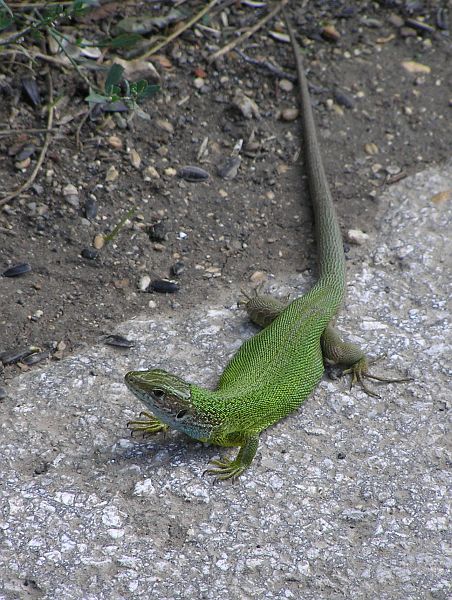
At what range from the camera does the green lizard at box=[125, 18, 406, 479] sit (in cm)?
421

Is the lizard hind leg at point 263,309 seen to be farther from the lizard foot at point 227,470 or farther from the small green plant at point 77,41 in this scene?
the small green plant at point 77,41

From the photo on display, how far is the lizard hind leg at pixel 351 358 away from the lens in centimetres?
486

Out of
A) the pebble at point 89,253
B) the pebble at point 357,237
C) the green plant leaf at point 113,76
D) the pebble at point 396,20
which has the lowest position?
the pebble at point 89,253

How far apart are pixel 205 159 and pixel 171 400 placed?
101 inches

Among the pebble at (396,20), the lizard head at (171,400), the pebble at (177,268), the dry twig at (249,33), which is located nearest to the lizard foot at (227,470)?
the lizard head at (171,400)

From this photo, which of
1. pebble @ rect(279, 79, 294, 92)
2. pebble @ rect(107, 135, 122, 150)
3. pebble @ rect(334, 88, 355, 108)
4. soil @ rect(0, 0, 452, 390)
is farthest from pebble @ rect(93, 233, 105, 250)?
pebble @ rect(334, 88, 355, 108)

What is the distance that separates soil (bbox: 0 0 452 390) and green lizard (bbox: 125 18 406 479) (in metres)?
0.39

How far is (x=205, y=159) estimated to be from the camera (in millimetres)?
6238

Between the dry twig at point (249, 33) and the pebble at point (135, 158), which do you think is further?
the dry twig at point (249, 33)

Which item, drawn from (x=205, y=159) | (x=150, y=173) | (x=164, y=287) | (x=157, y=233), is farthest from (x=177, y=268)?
(x=205, y=159)

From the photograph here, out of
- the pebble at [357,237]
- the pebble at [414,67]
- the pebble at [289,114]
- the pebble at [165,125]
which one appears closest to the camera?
the pebble at [357,237]

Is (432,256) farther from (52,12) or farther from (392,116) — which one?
(52,12)

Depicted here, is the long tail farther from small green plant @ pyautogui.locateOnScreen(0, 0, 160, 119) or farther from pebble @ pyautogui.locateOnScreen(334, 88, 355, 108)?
small green plant @ pyautogui.locateOnScreen(0, 0, 160, 119)

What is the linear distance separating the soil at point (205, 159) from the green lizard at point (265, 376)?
389 mm
